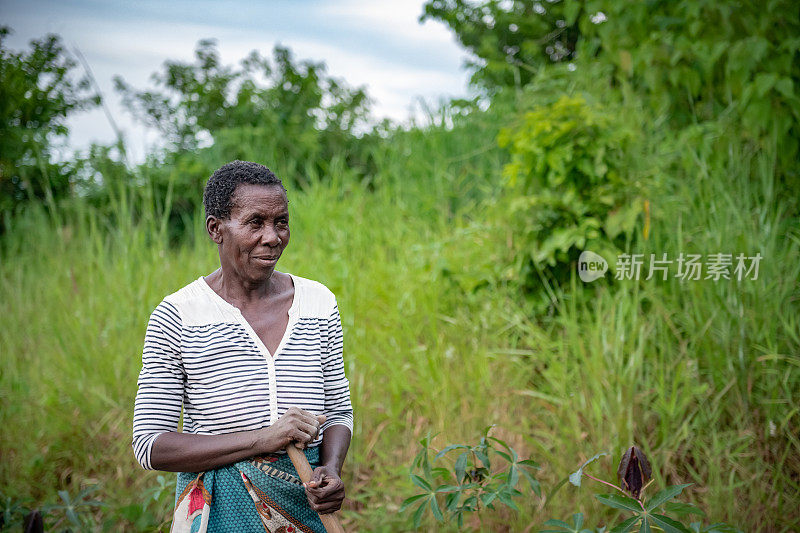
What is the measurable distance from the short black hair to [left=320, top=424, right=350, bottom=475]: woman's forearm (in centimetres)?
68

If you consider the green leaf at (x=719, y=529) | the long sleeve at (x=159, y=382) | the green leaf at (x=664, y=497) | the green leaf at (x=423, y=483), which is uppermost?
the long sleeve at (x=159, y=382)

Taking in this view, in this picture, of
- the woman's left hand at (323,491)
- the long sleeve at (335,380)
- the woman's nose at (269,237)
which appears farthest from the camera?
the long sleeve at (335,380)

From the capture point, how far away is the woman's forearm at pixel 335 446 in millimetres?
1873

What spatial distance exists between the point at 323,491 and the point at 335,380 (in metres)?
0.40

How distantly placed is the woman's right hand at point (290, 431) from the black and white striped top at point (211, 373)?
105 mm

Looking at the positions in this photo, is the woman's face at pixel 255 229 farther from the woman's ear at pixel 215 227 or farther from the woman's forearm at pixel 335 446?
the woman's forearm at pixel 335 446

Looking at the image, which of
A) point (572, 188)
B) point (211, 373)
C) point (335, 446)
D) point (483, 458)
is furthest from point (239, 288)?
point (572, 188)

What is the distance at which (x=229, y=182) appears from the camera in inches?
72.9

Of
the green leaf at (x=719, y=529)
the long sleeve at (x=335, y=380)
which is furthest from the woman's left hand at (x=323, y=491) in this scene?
the green leaf at (x=719, y=529)

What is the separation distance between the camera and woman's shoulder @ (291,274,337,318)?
1.98 meters

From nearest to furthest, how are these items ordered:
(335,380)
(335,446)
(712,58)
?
(335,446), (335,380), (712,58)

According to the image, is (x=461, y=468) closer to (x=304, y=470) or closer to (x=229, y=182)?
(x=304, y=470)

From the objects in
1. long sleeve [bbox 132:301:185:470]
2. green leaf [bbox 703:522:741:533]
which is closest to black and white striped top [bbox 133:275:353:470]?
long sleeve [bbox 132:301:185:470]

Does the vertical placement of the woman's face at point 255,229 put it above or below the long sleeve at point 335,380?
above
